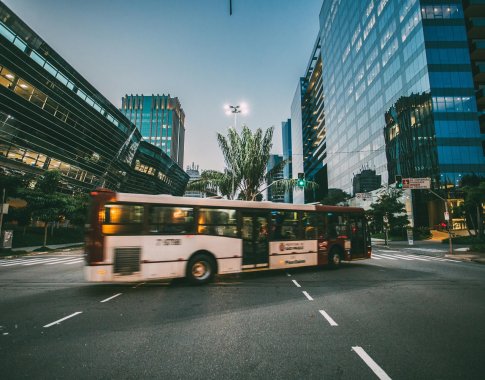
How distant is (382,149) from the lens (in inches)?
2426

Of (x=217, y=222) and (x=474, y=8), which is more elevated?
(x=474, y=8)

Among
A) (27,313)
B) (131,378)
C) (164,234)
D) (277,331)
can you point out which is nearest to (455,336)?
(277,331)

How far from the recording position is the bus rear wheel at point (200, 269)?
9.80 m

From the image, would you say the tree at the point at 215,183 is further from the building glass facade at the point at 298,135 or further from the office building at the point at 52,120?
the building glass facade at the point at 298,135

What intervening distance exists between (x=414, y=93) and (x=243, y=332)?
61.0m

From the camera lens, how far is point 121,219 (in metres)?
8.92

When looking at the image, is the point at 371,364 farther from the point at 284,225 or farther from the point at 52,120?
the point at 52,120

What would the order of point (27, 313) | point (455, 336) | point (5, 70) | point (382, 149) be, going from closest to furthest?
point (455, 336), point (27, 313), point (5, 70), point (382, 149)

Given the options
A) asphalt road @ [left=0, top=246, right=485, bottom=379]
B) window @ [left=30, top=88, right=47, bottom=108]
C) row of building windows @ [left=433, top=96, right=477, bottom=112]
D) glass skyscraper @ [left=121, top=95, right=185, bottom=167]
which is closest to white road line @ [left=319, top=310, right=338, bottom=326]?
asphalt road @ [left=0, top=246, right=485, bottom=379]

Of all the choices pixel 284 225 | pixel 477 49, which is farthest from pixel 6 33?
pixel 477 49

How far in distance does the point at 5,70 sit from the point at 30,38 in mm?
4958

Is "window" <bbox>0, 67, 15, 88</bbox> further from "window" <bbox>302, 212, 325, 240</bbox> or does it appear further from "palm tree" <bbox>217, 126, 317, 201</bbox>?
"window" <bbox>302, 212, 325, 240</bbox>

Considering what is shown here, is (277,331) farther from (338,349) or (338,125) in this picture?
(338,125)

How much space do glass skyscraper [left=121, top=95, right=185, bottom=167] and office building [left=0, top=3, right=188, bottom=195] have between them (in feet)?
409
